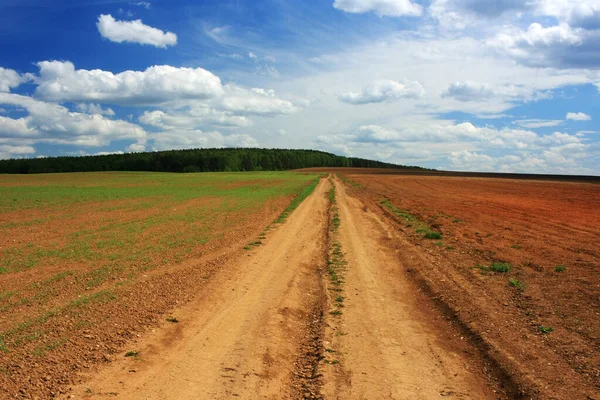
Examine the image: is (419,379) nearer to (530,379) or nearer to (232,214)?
(530,379)

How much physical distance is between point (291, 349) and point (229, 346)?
0.97 m

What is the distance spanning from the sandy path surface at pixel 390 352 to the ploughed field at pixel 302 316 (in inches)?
1.3

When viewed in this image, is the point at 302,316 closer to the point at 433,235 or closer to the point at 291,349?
the point at 291,349

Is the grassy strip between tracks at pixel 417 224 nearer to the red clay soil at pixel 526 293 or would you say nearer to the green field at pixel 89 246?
the red clay soil at pixel 526 293

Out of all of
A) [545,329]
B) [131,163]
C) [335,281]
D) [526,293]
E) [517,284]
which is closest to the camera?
[545,329]

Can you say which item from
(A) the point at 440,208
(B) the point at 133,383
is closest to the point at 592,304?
(B) the point at 133,383

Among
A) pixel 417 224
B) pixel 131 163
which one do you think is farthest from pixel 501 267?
pixel 131 163

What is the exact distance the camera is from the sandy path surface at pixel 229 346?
5723 mm

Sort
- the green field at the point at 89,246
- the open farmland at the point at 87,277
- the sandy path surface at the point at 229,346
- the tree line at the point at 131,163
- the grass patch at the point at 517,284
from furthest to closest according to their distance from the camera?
1. the tree line at the point at 131,163
2. the grass patch at the point at 517,284
3. the green field at the point at 89,246
4. the open farmland at the point at 87,277
5. the sandy path surface at the point at 229,346

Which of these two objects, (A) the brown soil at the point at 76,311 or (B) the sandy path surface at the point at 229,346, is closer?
(B) the sandy path surface at the point at 229,346

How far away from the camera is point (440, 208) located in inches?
1121

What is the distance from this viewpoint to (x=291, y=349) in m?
7.08

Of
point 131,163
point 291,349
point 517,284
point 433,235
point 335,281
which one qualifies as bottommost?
point 291,349

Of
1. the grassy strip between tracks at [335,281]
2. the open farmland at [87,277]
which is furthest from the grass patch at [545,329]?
the open farmland at [87,277]
